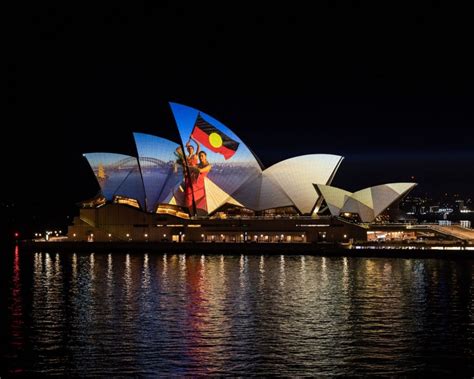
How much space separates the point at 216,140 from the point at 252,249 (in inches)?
303

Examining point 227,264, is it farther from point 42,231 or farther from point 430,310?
point 42,231

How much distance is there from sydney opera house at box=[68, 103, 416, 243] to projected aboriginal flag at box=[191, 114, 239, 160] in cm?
7

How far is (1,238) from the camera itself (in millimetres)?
73062

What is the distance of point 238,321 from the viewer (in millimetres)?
22750

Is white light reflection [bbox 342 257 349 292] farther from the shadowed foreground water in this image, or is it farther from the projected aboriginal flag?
the projected aboriginal flag

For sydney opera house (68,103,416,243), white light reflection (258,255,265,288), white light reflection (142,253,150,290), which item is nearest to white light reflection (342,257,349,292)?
white light reflection (258,255,265,288)

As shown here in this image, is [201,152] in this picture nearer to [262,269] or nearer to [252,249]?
[252,249]

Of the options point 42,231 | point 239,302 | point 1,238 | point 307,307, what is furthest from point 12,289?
point 42,231

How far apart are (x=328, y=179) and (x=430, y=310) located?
94.7 ft

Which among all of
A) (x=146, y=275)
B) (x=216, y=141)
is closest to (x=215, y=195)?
(x=216, y=141)

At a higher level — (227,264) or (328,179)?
(328,179)

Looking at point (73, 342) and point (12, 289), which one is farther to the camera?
point (12, 289)

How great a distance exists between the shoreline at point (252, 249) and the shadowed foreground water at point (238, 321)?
816cm

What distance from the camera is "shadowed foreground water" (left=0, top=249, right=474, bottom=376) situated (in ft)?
58.6
